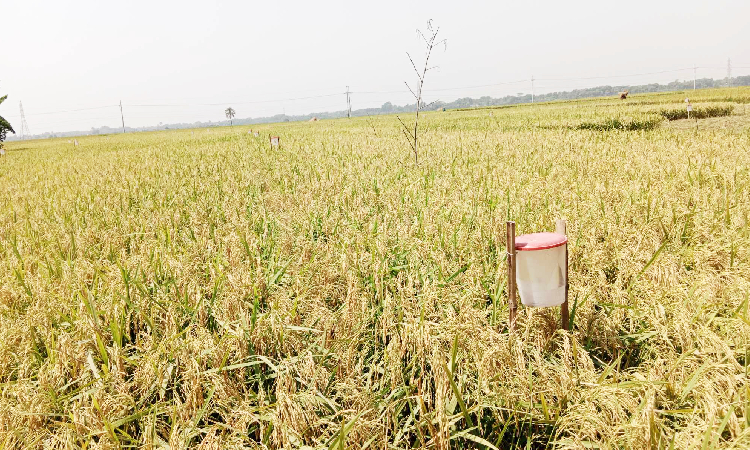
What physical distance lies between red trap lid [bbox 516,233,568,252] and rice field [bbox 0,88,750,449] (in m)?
0.43

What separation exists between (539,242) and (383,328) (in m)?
0.89

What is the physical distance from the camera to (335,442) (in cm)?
140

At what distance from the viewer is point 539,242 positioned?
186 centimetres

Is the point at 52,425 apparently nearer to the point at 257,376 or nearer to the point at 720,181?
the point at 257,376

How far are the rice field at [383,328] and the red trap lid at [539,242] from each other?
0.43 m

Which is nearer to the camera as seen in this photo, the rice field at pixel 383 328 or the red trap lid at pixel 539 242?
the rice field at pixel 383 328

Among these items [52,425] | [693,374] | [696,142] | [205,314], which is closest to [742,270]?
[693,374]

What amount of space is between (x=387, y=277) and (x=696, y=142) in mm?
7871

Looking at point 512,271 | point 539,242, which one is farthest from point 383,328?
point 539,242

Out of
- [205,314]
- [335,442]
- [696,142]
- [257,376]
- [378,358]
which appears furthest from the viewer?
[696,142]

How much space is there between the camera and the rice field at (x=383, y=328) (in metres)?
1.59

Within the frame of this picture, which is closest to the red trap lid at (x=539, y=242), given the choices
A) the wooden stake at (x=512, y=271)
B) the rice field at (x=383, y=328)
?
the wooden stake at (x=512, y=271)

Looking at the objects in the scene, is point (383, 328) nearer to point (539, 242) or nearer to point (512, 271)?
point (512, 271)

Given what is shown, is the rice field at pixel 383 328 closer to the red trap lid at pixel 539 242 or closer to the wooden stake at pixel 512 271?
the wooden stake at pixel 512 271
